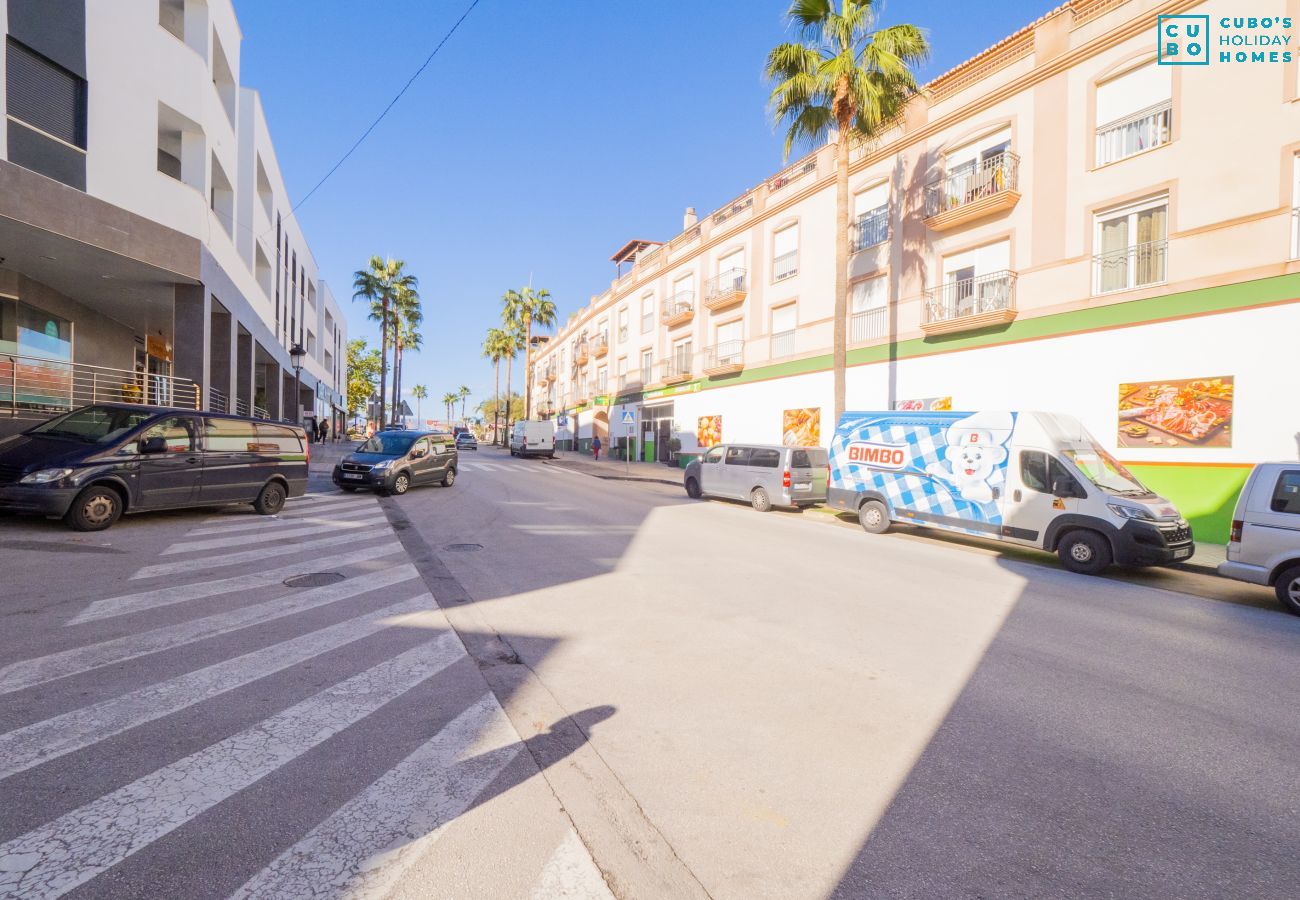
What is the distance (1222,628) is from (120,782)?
9.04 meters

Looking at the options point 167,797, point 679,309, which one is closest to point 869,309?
point 679,309

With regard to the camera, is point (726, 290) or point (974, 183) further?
point (726, 290)

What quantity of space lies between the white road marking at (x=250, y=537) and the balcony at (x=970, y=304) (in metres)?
15.3

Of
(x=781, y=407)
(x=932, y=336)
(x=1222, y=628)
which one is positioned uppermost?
(x=932, y=336)

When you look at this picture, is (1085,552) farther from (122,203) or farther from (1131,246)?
(122,203)

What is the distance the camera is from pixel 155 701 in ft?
12.3

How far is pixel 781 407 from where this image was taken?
2497 centimetres

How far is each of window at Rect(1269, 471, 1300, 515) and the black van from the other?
15072 millimetres

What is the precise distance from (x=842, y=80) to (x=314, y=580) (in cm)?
1599

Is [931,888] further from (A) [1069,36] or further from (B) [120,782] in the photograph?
(A) [1069,36]

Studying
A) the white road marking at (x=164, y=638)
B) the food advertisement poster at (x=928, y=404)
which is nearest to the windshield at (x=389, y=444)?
the white road marking at (x=164, y=638)

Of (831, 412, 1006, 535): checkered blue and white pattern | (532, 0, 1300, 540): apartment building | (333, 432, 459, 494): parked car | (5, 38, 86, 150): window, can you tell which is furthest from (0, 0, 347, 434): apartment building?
(532, 0, 1300, 540): apartment building

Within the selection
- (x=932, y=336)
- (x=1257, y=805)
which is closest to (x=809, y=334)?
(x=932, y=336)

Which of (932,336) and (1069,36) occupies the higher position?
(1069,36)
